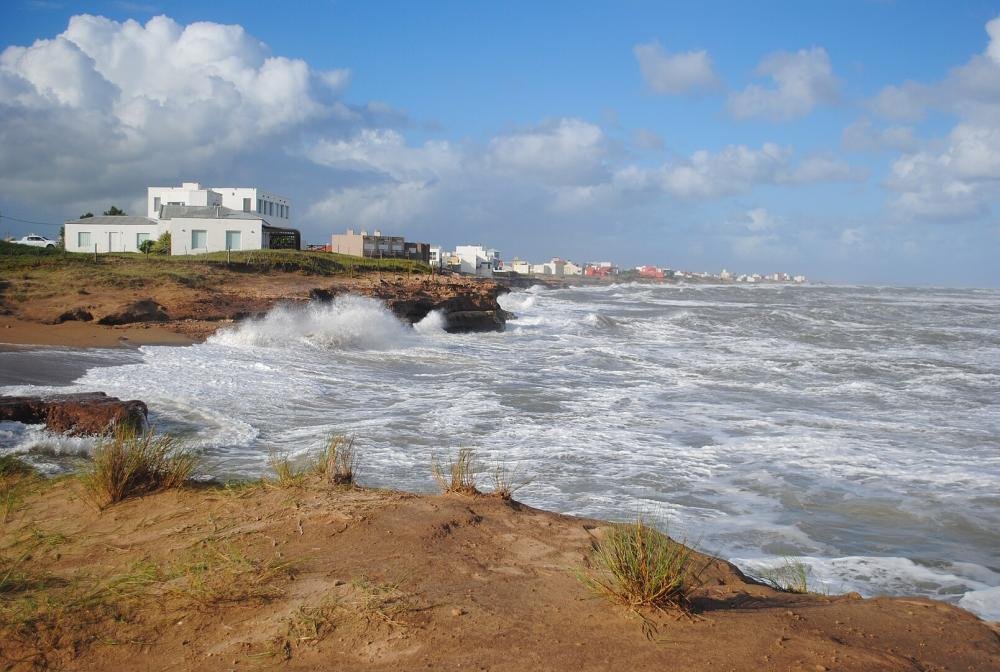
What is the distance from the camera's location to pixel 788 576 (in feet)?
18.5

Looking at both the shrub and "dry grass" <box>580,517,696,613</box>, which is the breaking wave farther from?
the shrub

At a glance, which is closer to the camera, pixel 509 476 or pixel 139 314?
pixel 509 476

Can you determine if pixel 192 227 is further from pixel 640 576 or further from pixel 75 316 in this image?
pixel 640 576

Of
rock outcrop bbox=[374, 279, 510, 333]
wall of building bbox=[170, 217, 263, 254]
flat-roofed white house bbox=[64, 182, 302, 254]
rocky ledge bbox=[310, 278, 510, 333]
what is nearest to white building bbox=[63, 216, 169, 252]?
flat-roofed white house bbox=[64, 182, 302, 254]

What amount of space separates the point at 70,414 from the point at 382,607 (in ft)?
20.7

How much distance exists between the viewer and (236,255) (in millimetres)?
36312

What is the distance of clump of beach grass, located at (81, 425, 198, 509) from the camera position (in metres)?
5.34

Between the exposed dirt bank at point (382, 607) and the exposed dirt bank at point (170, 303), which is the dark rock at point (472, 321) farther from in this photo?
the exposed dirt bank at point (382, 607)

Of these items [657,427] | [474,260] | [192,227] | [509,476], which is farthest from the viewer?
[474,260]

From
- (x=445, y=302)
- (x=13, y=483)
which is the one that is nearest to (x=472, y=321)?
(x=445, y=302)

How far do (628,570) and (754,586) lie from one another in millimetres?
1295

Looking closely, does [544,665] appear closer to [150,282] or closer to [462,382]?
[462,382]

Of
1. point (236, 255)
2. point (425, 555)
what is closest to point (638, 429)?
point (425, 555)

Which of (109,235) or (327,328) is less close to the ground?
(109,235)
